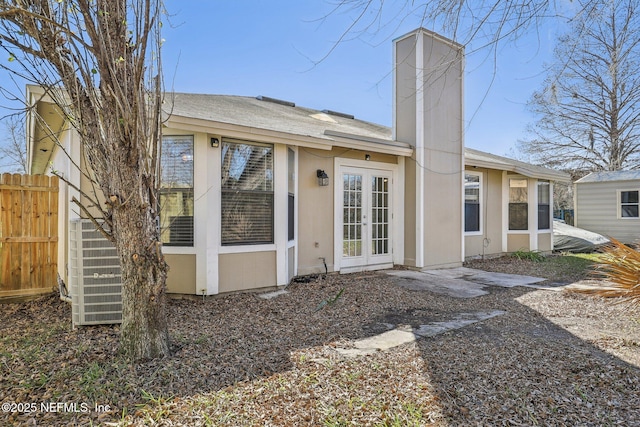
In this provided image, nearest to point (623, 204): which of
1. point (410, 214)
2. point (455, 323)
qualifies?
point (410, 214)

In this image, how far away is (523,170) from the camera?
9.58 metres

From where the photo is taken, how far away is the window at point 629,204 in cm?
1355

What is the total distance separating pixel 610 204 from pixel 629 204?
57 centimetres

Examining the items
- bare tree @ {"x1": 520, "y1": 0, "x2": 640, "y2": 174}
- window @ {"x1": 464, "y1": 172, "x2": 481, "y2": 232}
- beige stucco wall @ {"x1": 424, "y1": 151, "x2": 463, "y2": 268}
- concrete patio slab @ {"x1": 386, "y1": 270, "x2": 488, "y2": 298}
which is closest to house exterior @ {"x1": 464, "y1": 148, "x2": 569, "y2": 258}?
window @ {"x1": 464, "y1": 172, "x2": 481, "y2": 232}

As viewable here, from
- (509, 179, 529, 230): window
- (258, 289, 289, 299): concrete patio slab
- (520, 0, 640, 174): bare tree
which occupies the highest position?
(520, 0, 640, 174): bare tree

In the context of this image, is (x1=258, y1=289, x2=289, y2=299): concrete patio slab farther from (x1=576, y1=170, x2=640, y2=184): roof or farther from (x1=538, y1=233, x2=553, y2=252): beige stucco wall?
(x1=576, y1=170, x2=640, y2=184): roof

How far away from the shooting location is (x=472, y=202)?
365 inches

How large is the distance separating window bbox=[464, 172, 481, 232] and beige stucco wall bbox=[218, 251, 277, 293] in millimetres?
5658

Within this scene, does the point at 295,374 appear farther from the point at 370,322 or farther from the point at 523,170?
the point at 523,170

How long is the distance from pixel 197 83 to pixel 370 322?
345cm

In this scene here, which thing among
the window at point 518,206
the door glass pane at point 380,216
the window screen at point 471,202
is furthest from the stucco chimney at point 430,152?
the window at point 518,206

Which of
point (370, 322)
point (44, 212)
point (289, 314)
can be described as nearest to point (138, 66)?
point (289, 314)

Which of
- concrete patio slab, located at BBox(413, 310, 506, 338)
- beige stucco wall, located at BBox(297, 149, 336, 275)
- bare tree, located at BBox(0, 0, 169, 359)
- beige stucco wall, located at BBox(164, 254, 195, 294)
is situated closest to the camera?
bare tree, located at BBox(0, 0, 169, 359)

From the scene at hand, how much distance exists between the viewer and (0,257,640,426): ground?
2.16 metres
